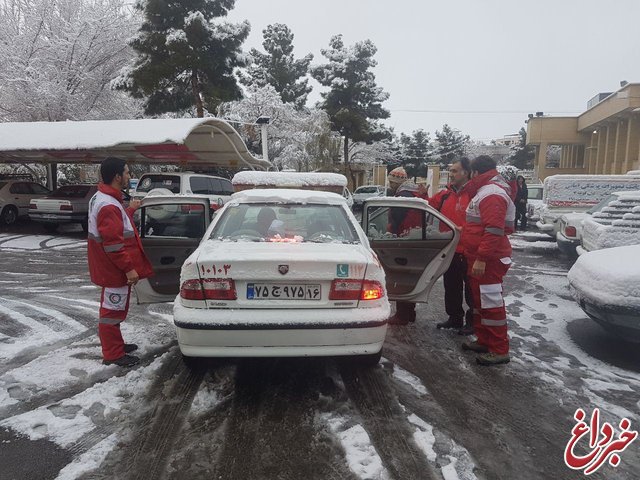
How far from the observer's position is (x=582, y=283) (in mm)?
4641

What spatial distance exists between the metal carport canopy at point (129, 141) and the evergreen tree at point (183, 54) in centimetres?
498

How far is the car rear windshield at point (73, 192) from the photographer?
14.1 metres

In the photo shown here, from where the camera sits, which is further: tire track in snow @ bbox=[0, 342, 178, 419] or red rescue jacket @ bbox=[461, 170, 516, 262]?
red rescue jacket @ bbox=[461, 170, 516, 262]

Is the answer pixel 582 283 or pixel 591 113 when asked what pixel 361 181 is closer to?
pixel 591 113

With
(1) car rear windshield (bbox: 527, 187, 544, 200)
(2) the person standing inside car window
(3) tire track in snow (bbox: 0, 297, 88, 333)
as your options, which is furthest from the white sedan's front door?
(1) car rear windshield (bbox: 527, 187, 544, 200)

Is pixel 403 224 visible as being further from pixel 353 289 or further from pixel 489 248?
pixel 353 289

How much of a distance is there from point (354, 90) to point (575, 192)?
21.6m

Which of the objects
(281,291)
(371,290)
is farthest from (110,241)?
(371,290)

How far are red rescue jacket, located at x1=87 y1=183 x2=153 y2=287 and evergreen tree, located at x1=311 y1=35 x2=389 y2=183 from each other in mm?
27649

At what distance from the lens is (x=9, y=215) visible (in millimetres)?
15445

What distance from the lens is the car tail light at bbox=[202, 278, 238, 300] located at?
3264 mm

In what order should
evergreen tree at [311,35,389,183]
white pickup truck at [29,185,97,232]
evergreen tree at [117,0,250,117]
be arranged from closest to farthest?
white pickup truck at [29,185,97,232] → evergreen tree at [117,0,250,117] → evergreen tree at [311,35,389,183]

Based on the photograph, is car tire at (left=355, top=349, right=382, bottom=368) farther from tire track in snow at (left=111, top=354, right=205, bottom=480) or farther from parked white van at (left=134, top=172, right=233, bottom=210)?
parked white van at (left=134, top=172, right=233, bottom=210)

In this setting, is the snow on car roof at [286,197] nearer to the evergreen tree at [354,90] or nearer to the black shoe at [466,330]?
the black shoe at [466,330]
